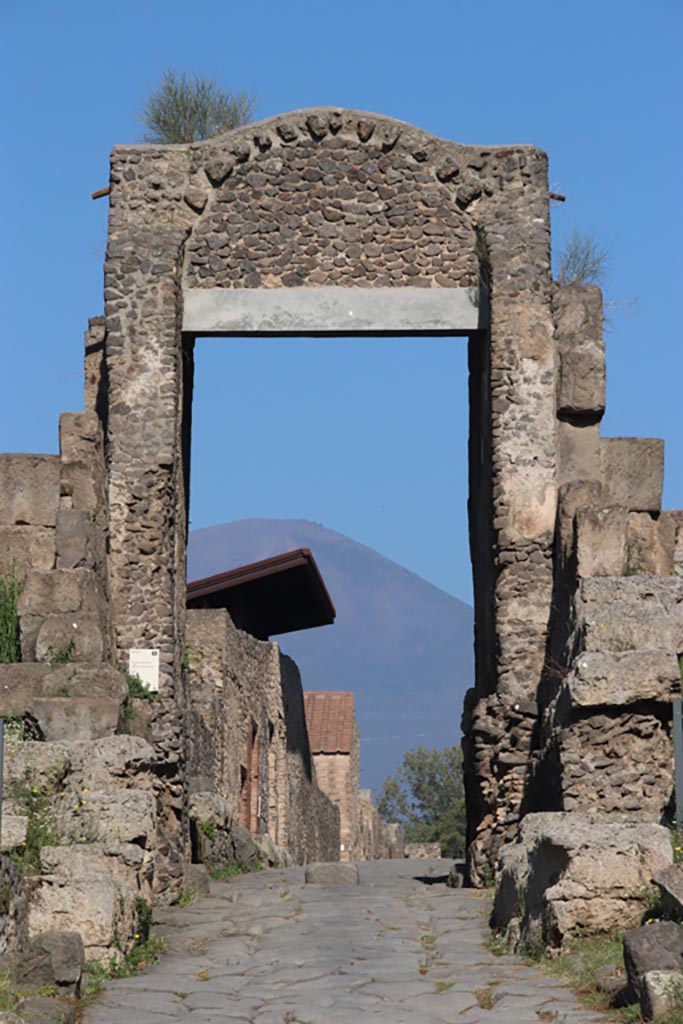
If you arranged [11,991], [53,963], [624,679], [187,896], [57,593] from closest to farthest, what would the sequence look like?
[11,991] → [53,963] → [624,679] → [187,896] → [57,593]

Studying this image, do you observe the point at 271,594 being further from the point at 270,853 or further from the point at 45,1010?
the point at 45,1010

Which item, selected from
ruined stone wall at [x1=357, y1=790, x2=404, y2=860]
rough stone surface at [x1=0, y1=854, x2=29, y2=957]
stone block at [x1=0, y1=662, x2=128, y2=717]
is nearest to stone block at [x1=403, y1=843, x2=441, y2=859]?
ruined stone wall at [x1=357, y1=790, x2=404, y2=860]

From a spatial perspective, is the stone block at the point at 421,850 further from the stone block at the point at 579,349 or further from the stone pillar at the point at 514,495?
the stone block at the point at 579,349

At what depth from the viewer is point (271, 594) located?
101 ft

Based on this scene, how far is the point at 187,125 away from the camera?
18.4 metres

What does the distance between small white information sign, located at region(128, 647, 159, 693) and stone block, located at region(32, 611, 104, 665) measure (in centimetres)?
90

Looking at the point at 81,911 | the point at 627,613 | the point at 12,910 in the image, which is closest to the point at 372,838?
the point at 627,613

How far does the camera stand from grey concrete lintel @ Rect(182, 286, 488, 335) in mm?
17141

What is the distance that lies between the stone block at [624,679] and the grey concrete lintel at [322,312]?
16.1 ft

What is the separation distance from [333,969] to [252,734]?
55.6ft

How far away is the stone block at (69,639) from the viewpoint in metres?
15.2

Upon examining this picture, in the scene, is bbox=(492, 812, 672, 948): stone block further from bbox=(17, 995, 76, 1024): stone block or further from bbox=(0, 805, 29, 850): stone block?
bbox=(0, 805, 29, 850): stone block

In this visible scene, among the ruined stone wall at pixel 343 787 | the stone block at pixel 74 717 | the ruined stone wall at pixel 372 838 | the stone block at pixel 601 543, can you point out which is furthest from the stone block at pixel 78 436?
the ruined stone wall at pixel 372 838

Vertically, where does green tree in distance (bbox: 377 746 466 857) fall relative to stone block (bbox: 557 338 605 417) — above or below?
below
